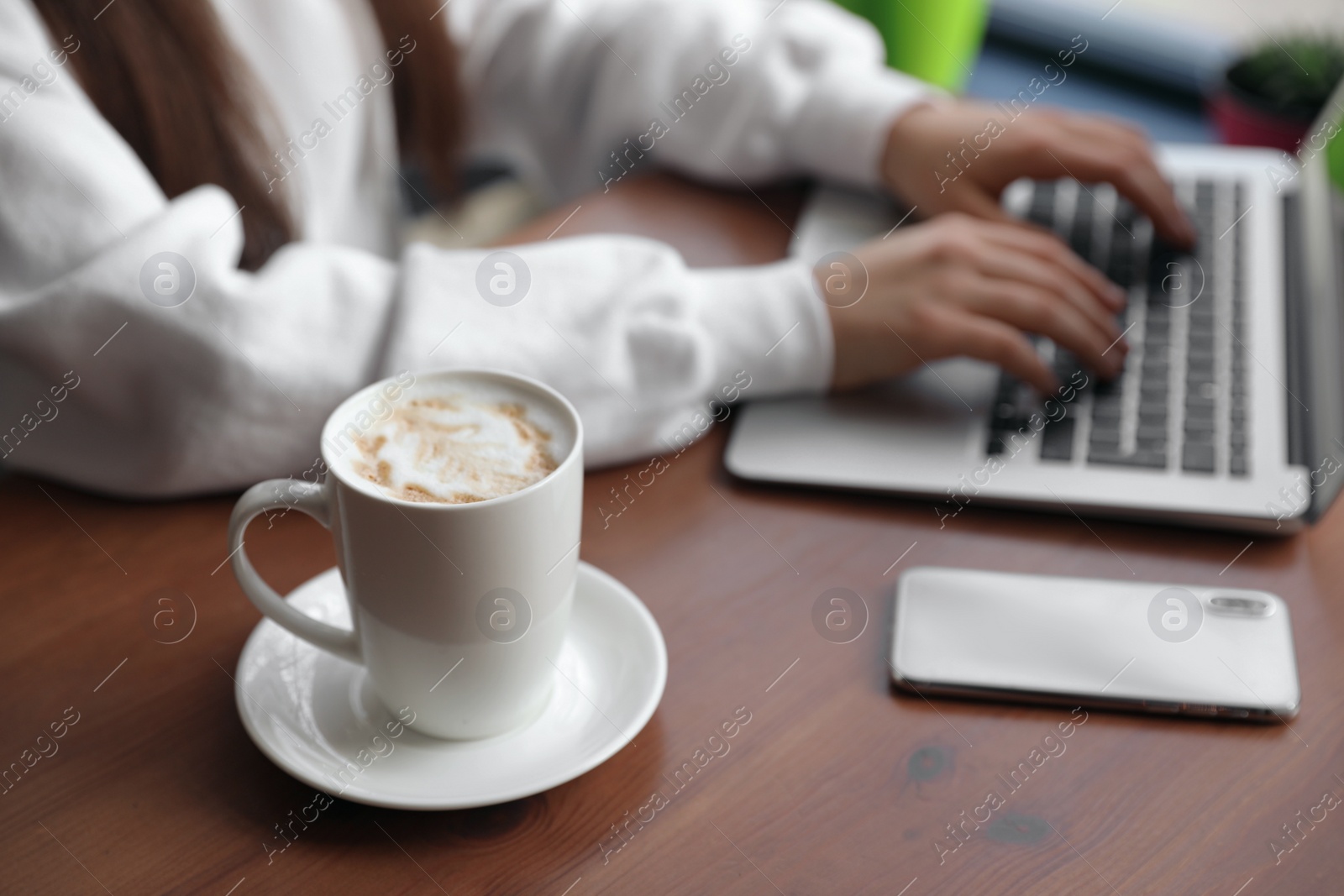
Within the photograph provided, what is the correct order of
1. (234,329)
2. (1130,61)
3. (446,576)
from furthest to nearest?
1. (1130,61)
2. (234,329)
3. (446,576)

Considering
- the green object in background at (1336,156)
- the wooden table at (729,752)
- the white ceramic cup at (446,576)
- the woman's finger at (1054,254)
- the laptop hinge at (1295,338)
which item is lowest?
the laptop hinge at (1295,338)

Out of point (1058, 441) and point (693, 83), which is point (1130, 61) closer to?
point (693, 83)

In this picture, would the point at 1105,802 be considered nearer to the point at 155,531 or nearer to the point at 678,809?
the point at 678,809

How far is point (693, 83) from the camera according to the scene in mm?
870

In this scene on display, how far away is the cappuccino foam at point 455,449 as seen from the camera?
390mm

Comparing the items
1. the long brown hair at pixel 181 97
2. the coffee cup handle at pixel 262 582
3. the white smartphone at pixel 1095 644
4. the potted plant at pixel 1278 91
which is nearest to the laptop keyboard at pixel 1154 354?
the white smartphone at pixel 1095 644

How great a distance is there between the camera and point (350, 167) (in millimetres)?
918

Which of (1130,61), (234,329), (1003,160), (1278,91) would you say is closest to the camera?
(234,329)

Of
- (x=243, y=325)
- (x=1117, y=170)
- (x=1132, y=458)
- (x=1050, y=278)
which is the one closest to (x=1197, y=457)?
(x=1132, y=458)

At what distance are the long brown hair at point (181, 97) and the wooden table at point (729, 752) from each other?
0.23 meters

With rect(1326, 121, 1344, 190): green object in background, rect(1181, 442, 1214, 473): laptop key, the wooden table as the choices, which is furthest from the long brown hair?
rect(1326, 121, 1344, 190): green object in background

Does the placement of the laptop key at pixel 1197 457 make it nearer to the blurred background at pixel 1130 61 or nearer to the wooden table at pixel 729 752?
the wooden table at pixel 729 752

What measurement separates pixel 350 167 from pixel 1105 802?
0.75 metres

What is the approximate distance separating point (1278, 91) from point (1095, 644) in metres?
0.81
